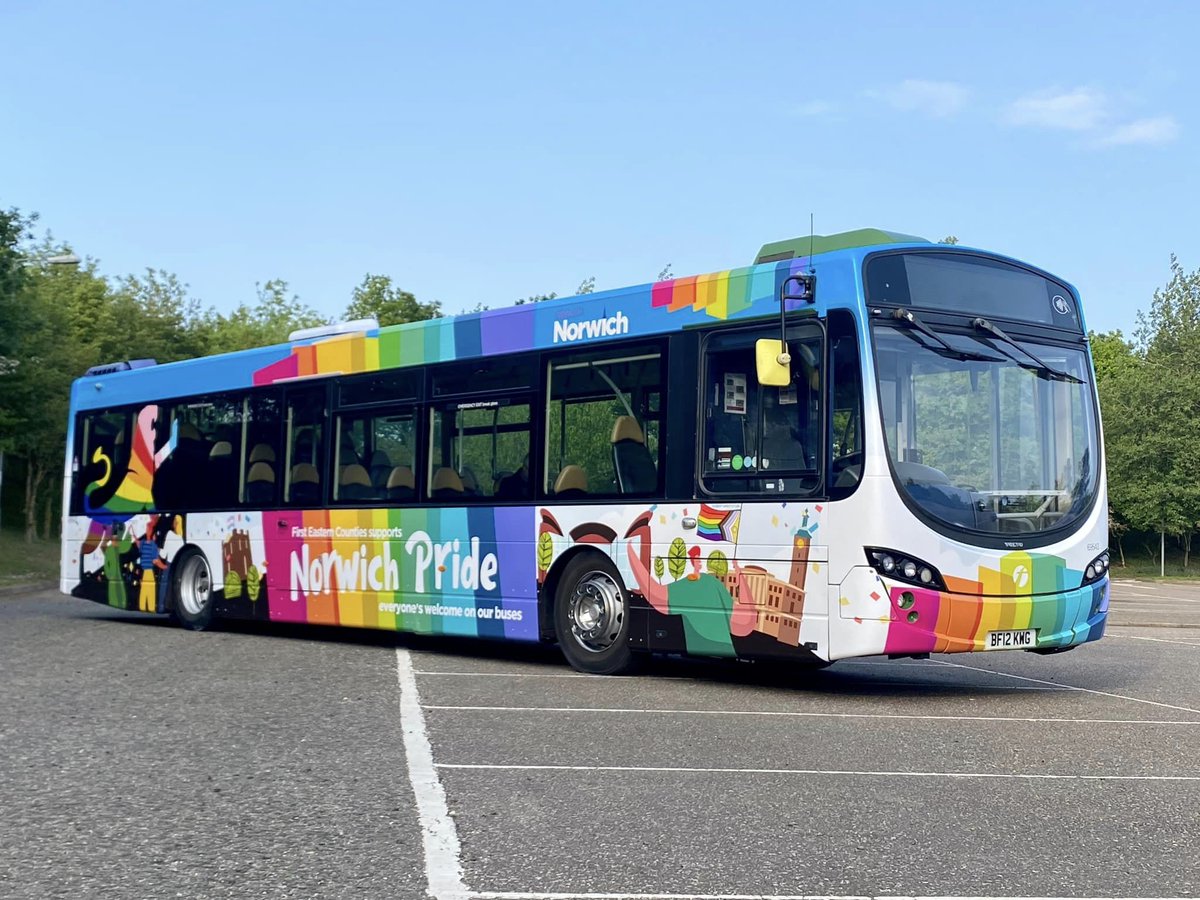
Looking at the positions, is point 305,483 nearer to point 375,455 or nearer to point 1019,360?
point 375,455

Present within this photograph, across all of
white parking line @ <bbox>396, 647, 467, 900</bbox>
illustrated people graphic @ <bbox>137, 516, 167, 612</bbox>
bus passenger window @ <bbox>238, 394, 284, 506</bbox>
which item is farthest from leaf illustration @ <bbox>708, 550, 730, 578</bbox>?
illustrated people graphic @ <bbox>137, 516, 167, 612</bbox>

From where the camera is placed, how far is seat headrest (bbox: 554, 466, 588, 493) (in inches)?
482

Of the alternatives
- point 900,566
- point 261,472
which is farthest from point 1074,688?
point 261,472

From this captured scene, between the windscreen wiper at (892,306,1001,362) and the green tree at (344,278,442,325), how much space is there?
52.1 meters

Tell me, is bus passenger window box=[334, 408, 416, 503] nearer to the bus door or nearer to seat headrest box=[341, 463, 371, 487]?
seat headrest box=[341, 463, 371, 487]

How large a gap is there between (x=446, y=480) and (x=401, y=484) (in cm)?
72

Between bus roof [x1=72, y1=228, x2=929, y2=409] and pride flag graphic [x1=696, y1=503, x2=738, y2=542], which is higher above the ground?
bus roof [x1=72, y1=228, x2=929, y2=409]

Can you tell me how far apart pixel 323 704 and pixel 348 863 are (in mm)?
4670

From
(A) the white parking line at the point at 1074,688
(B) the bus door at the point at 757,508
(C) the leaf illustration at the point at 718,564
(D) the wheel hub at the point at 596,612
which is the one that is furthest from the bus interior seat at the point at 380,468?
(A) the white parking line at the point at 1074,688

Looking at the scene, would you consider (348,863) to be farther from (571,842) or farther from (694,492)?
(694,492)

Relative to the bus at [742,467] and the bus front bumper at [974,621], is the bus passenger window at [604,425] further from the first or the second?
the bus front bumper at [974,621]

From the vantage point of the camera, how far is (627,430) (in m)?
11.9

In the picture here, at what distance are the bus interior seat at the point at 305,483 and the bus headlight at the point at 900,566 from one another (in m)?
7.06

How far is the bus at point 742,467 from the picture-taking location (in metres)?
10.2
